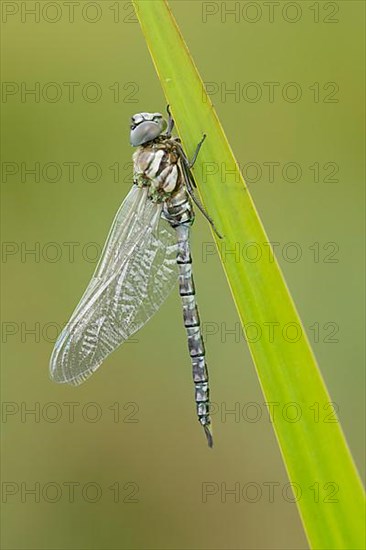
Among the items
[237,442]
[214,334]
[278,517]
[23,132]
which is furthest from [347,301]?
[23,132]

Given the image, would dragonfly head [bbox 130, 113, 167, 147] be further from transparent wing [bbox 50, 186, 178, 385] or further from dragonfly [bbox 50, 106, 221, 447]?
transparent wing [bbox 50, 186, 178, 385]

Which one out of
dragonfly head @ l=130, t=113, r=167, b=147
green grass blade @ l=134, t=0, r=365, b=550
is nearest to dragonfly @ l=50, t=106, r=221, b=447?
dragonfly head @ l=130, t=113, r=167, b=147

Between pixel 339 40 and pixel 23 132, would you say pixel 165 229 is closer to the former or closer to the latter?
pixel 23 132

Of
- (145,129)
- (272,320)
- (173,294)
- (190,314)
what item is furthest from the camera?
(173,294)

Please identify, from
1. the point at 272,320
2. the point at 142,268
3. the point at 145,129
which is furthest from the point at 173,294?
the point at 272,320

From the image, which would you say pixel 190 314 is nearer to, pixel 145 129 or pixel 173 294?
pixel 145 129

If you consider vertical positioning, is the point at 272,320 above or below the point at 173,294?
below
